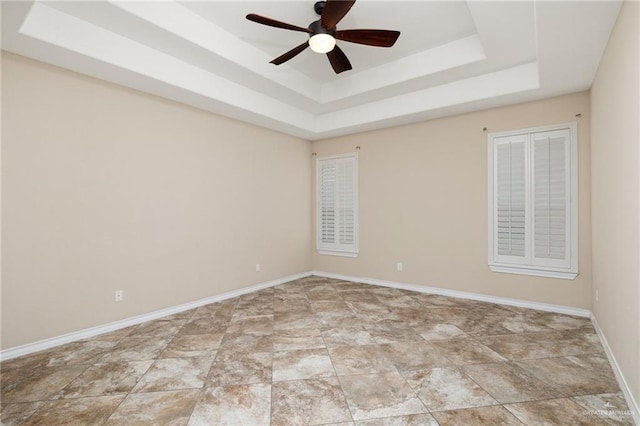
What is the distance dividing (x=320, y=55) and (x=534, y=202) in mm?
3352

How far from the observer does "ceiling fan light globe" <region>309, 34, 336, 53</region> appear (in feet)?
8.46

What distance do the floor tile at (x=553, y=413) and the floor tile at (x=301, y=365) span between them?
128 cm

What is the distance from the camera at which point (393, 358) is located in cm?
263

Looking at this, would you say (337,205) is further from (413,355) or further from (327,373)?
(327,373)

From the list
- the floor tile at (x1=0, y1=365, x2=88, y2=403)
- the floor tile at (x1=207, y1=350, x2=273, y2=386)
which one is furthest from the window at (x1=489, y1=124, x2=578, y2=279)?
the floor tile at (x1=0, y1=365, x2=88, y2=403)

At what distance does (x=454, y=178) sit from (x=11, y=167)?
513cm

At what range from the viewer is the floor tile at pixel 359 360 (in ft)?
8.04

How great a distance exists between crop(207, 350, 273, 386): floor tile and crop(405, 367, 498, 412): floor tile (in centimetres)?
114

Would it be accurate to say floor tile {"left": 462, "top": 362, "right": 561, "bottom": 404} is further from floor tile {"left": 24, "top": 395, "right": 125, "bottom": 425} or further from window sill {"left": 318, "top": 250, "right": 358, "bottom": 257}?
window sill {"left": 318, "top": 250, "right": 358, "bottom": 257}

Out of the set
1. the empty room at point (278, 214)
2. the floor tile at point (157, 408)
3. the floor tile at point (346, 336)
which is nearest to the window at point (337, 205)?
the empty room at point (278, 214)

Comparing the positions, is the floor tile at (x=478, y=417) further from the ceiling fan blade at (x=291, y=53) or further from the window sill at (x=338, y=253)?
the window sill at (x=338, y=253)

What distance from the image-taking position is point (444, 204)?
461cm

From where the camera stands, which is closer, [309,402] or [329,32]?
[309,402]

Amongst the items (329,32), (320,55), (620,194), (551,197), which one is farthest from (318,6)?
(551,197)
